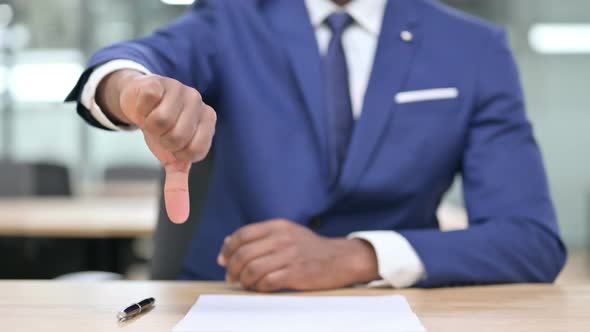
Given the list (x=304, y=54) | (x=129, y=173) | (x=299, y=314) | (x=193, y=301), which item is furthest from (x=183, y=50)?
(x=129, y=173)

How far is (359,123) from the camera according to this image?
1.29 meters

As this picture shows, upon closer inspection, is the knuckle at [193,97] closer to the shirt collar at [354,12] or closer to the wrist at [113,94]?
the wrist at [113,94]

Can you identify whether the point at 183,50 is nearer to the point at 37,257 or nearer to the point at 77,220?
the point at 77,220

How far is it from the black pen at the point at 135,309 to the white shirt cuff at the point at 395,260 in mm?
362

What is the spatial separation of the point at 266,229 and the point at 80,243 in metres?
1.92

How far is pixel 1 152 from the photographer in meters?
7.40

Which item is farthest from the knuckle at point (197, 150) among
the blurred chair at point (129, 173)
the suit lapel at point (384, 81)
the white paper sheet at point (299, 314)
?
the blurred chair at point (129, 173)

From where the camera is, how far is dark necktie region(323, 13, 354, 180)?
1.32m

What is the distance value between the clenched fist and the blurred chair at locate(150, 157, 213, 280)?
1.79 feet

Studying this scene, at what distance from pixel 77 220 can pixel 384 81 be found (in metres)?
1.55

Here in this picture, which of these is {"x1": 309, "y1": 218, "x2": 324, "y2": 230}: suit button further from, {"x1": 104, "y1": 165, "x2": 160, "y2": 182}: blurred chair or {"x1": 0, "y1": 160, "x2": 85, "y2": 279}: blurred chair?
{"x1": 104, "y1": 165, "x2": 160, "y2": 182}: blurred chair

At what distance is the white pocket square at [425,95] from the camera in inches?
52.4

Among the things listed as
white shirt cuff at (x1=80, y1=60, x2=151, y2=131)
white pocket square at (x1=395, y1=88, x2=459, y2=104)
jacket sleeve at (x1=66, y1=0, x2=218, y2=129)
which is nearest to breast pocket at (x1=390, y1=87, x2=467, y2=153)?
white pocket square at (x1=395, y1=88, x2=459, y2=104)

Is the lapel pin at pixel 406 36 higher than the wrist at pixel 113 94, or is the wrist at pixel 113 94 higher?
the lapel pin at pixel 406 36
